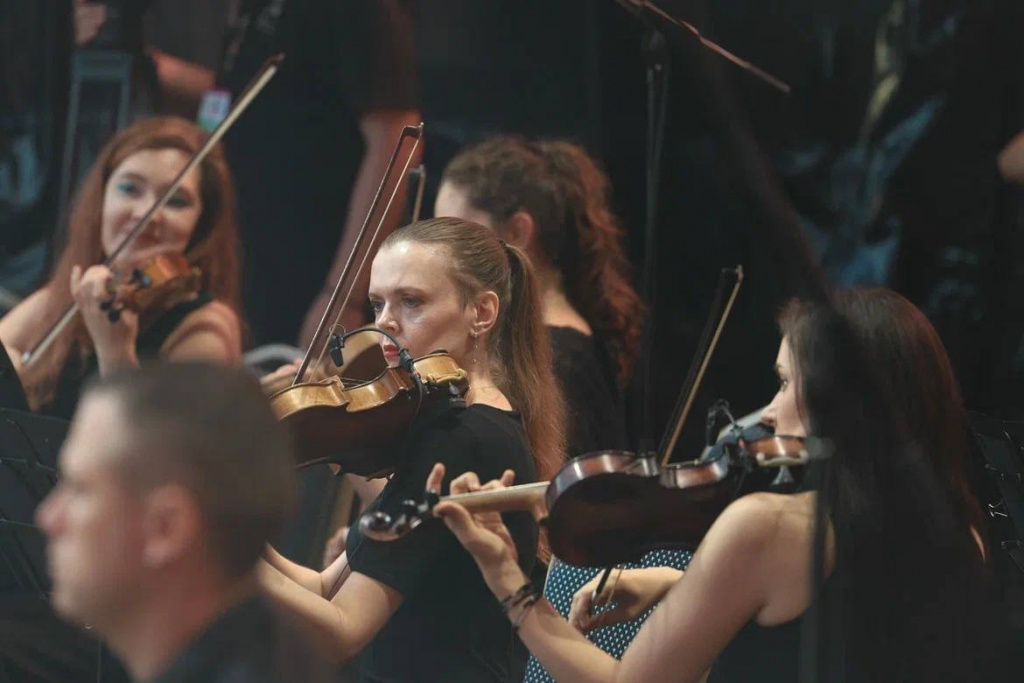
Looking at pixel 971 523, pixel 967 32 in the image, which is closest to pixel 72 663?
pixel 971 523

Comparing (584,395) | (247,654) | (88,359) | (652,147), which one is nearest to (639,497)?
(247,654)

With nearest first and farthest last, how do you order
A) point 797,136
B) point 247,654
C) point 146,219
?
point 247,654, point 146,219, point 797,136

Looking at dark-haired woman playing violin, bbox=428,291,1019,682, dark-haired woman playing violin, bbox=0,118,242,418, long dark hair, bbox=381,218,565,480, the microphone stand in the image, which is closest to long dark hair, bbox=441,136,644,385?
the microphone stand

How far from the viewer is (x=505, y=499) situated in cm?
186

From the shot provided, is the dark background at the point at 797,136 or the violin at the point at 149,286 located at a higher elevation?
the dark background at the point at 797,136

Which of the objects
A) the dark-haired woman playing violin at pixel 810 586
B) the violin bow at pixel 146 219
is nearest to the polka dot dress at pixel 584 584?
the dark-haired woman playing violin at pixel 810 586

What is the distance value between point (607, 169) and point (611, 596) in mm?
2109

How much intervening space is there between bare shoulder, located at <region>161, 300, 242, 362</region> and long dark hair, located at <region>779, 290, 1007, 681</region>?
1845 millimetres

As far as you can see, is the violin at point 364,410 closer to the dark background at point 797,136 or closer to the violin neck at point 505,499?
the violin neck at point 505,499

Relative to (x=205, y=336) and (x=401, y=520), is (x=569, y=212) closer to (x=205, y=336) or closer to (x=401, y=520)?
(x=205, y=336)

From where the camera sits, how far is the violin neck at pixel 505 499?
1841 millimetres

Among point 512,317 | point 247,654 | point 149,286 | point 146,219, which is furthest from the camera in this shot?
point 146,219

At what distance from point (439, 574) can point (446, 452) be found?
162mm

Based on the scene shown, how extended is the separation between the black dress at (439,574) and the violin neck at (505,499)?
0.39 feet
